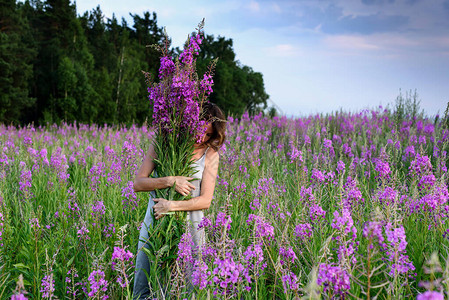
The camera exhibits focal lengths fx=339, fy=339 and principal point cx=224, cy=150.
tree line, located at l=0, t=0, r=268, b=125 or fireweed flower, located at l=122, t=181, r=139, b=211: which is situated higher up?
tree line, located at l=0, t=0, r=268, b=125

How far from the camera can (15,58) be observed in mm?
20375

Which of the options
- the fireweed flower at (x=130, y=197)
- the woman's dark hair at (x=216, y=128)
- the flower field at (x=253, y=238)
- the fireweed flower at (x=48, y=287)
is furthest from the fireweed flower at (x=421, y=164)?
the fireweed flower at (x=48, y=287)

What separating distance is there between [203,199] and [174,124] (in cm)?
70

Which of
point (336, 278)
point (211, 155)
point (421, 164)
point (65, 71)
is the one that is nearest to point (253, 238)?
point (336, 278)

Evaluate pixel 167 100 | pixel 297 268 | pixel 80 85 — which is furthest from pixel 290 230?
pixel 80 85

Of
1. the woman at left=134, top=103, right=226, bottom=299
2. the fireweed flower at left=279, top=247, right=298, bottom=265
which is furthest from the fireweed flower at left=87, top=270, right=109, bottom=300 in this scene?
the fireweed flower at left=279, top=247, right=298, bottom=265

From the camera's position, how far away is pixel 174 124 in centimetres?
264

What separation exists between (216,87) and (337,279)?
96.1 ft

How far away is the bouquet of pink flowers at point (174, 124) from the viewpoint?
8.58ft

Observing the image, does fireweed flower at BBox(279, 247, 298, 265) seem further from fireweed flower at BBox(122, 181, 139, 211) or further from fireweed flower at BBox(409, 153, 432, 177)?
fireweed flower at BBox(409, 153, 432, 177)

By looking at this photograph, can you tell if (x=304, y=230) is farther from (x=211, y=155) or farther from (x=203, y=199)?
(x=211, y=155)

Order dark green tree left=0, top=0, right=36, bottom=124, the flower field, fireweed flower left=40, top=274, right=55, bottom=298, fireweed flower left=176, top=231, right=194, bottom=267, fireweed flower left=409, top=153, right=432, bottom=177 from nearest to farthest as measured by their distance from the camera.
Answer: the flower field
fireweed flower left=40, top=274, right=55, bottom=298
fireweed flower left=176, top=231, right=194, bottom=267
fireweed flower left=409, top=153, right=432, bottom=177
dark green tree left=0, top=0, right=36, bottom=124

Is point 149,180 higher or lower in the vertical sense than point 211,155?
lower

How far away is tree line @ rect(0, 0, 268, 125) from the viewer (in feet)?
65.9
